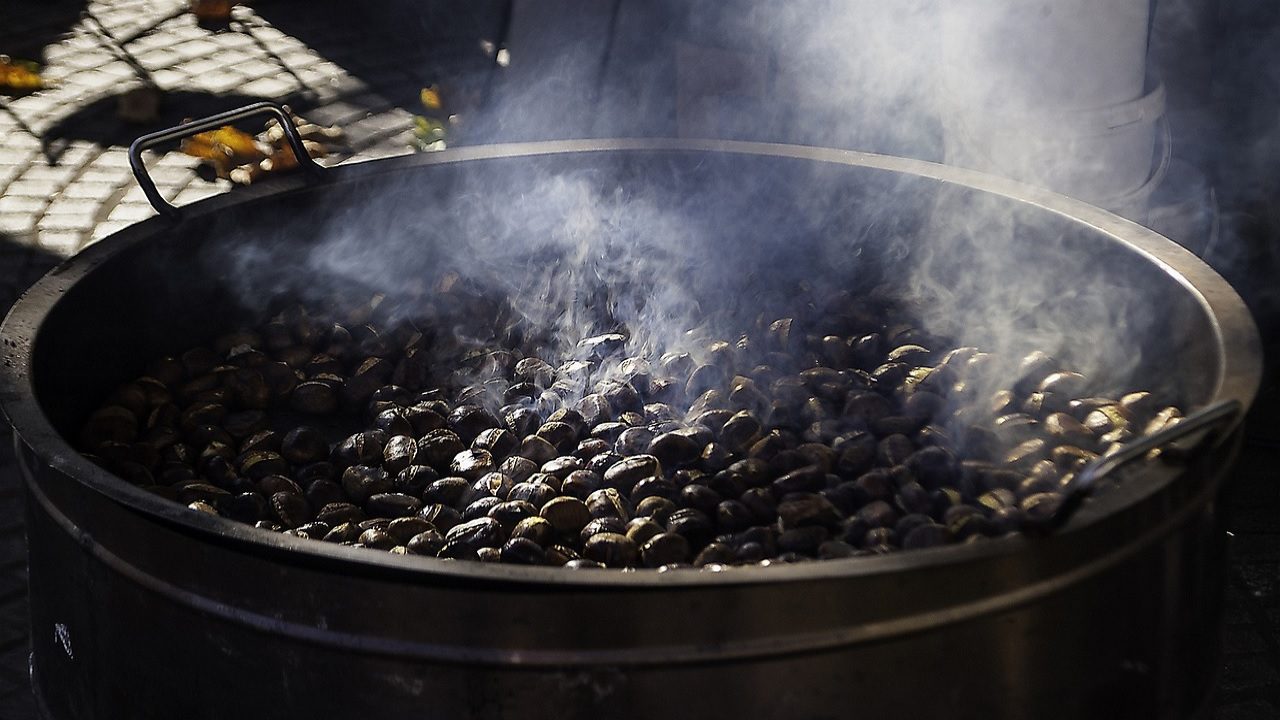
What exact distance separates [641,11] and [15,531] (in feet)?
8.90

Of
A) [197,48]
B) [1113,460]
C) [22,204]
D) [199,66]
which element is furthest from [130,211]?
[1113,460]

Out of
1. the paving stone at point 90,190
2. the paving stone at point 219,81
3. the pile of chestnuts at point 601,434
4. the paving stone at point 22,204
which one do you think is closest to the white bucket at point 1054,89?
the pile of chestnuts at point 601,434

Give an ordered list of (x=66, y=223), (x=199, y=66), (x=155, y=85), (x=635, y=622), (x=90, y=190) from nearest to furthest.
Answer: (x=635, y=622), (x=66, y=223), (x=90, y=190), (x=155, y=85), (x=199, y=66)

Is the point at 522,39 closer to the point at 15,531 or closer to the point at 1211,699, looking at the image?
the point at 15,531

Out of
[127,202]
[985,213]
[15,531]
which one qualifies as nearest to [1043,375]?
[985,213]

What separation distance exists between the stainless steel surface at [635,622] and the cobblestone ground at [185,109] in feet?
4.46

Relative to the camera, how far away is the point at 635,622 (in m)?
1.35

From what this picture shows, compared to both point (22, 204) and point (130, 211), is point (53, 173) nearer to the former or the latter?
point (22, 204)

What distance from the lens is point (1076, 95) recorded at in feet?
10.0

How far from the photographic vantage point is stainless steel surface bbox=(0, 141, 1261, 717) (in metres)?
1.35

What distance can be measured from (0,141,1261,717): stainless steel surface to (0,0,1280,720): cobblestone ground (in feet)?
4.46

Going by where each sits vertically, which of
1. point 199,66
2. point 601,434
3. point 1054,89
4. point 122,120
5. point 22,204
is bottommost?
point 22,204

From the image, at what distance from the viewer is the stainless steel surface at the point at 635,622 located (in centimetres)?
135

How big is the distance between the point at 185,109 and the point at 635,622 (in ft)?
18.0
